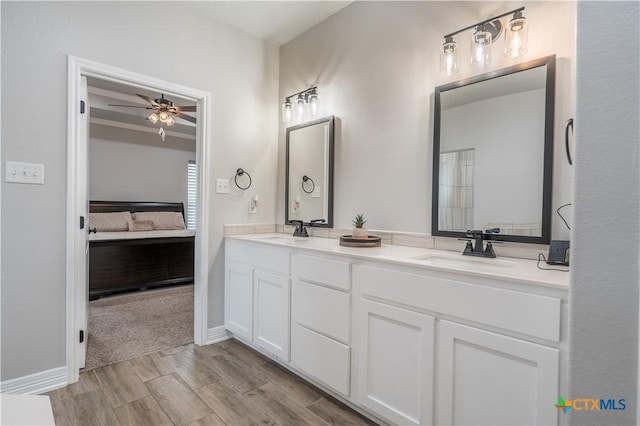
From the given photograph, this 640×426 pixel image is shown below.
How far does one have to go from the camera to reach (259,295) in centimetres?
235

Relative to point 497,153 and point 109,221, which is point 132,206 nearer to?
point 109,221

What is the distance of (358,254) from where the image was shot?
1.73m

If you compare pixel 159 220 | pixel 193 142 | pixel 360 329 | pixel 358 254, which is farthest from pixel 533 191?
pixel 193 142

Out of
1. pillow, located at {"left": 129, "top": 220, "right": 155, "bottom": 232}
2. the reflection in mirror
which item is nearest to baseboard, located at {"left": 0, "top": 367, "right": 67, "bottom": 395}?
the reflection in mirror

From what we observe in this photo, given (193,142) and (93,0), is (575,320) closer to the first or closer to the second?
(93,0)

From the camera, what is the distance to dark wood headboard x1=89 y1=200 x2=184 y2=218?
502 cm

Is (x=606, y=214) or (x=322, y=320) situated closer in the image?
(x=606, y=214)

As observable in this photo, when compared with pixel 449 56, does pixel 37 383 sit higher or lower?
lower

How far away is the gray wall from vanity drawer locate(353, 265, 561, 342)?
0.57 meters

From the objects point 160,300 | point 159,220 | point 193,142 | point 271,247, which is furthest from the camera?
point 193,142

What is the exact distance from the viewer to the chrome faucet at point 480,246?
5.66 ft

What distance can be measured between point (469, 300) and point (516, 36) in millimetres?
1359

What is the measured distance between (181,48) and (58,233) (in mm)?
1580

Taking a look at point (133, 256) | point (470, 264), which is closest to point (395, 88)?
point (470, 264)
